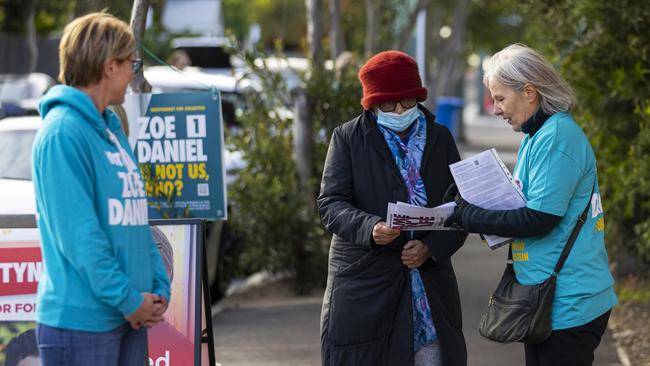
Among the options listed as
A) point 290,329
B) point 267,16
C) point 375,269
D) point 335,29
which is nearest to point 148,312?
point 375,269

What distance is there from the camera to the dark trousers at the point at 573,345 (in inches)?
156

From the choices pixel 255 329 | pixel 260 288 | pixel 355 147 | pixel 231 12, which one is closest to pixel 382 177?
pixel 355 147

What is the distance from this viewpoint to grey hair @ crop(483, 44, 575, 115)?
401 cm

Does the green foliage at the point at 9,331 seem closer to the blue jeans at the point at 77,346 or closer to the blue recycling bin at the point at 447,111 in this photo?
the blue jeans at the point at 77,346

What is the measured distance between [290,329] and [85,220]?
4902mm

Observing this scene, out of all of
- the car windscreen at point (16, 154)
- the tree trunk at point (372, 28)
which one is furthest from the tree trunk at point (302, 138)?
the tree trunk at point (372, 28)

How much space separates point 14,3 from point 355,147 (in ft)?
102

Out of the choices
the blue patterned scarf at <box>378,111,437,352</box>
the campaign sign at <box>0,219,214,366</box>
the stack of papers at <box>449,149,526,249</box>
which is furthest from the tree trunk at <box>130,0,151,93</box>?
the stack of papers at <box>449,149,526,249</box>

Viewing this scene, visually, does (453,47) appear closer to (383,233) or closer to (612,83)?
(612,83)

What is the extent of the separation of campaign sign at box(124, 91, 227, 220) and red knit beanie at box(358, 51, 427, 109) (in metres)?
2.20

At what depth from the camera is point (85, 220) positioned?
127 inches

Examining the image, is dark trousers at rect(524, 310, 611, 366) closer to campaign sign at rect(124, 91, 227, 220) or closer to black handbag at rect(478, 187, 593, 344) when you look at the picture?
black handbag at rect(478, 187, 593, 344)

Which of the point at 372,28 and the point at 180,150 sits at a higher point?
the point at 372,28

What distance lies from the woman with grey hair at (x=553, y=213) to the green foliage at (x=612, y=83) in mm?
4026
